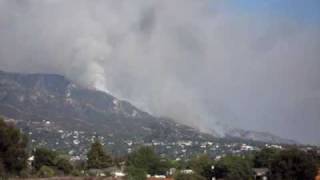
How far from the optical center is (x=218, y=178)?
323 ft

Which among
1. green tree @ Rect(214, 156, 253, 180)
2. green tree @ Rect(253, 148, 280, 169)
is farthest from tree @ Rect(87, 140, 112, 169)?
green tree @ Rect(253, 148, 280, 169)

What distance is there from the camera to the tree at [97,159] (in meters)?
104

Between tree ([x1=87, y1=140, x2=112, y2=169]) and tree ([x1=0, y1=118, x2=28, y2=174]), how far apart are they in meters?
18.3

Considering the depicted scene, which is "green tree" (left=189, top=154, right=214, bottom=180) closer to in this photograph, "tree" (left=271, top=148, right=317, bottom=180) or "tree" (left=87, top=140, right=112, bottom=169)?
"tree" (left=271, top=148, right=317, bottom=180)

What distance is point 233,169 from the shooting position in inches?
3656

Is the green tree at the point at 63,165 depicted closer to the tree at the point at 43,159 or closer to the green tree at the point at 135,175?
the tree at the point at 43,159

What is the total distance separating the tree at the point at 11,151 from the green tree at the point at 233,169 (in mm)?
27262

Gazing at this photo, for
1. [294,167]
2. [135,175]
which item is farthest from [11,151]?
[294,167]

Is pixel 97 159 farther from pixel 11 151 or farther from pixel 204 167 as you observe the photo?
pixel 11 151

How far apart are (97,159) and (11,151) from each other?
21.5 m

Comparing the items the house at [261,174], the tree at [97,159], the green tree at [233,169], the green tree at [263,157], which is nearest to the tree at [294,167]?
the house at [261,174]

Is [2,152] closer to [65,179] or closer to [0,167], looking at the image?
[0,167]

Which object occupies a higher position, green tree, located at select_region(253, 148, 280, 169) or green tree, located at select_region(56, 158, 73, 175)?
green tree, located at select_region(253, 148, 280, 169)

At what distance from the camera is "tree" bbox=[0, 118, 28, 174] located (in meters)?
85.0
